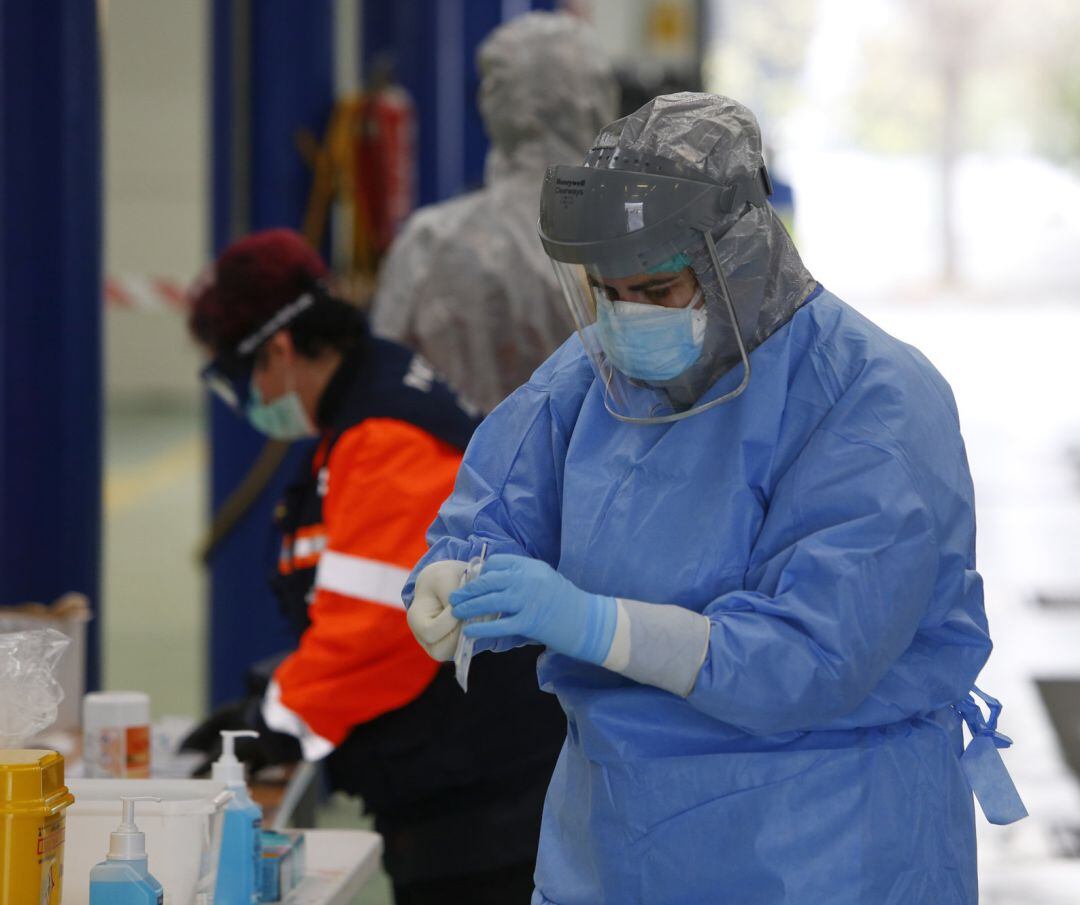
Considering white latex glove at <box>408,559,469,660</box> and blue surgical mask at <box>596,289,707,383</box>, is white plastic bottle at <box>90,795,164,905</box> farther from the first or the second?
blue surgical mask at <box>596,289,707,383</box>

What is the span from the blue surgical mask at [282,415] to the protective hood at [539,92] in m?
1.27

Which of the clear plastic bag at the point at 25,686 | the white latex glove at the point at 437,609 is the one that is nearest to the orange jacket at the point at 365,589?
the clear plastic bag at the point at 25,686

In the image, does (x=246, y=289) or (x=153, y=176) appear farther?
(x=153, y=176)

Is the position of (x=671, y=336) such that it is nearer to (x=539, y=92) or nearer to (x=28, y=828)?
(x=28, y=828)

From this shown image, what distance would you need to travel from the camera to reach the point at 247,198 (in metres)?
5.11

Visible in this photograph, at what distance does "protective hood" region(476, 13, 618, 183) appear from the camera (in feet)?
12.5

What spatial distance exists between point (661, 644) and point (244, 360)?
4.23 ft

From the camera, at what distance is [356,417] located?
2549 millimetres

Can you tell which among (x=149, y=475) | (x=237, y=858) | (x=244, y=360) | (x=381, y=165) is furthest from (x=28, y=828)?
(x=149, y=475)

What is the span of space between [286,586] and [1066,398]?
502 inches

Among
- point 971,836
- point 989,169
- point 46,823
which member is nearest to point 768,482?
point 971,836

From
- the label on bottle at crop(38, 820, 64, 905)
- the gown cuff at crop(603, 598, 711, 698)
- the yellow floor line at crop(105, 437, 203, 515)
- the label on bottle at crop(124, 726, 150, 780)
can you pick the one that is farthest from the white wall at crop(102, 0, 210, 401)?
the gown cuff at crop(603, 598, 711, 698)

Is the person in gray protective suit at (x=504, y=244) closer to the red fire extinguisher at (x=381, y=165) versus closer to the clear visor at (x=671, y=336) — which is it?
the red fire extinguisher at (x=381, y=165)

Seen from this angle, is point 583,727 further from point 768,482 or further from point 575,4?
point 575,4
